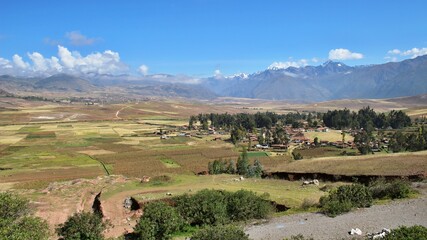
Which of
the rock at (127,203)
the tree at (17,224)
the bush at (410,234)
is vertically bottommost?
the rock at (127,203)

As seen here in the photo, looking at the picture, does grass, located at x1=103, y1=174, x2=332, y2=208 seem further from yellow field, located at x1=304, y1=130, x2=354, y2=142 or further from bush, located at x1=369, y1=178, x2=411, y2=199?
yellow field, located at x1=304, y1=130, x2=354, y2=142

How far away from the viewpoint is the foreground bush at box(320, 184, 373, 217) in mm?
25875

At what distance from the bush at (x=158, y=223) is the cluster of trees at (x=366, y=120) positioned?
377 feet

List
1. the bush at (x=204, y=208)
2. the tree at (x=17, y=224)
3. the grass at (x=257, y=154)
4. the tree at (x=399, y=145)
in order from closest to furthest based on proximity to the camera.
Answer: the tree at (x=17, y=224), the bush at (x=204, y=208), the tree at (x=399, y=145), the grass at (x=257, y=154)

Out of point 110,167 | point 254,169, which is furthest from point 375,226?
point 110,167

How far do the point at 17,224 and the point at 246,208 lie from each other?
599 inches

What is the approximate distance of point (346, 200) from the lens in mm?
26953

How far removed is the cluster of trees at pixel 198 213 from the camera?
85.8 feet

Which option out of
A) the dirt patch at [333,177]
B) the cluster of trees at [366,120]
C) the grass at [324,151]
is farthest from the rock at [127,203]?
the cluster of trees at [366,120]

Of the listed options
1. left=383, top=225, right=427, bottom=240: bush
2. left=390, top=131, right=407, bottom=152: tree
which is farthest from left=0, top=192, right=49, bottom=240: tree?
left=390, top=131, right=407, bottom=152: tree

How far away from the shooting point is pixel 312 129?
143 metres

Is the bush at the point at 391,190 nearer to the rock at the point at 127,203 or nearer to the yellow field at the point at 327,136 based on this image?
the rock at the point at 127,203

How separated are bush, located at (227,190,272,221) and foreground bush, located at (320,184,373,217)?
167 inches

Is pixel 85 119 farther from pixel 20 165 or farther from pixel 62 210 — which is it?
pixel 62 210
